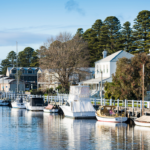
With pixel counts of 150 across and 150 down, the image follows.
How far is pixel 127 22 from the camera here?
346ft

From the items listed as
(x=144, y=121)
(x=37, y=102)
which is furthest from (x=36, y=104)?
(x=144, y=121)

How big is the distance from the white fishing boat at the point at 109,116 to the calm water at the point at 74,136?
96cm

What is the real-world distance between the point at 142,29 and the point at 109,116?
6335 centimetres

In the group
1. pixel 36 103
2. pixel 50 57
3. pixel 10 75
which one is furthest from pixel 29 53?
pixel 36 103

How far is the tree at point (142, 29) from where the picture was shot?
97.1m

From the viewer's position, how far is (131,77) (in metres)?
48.7

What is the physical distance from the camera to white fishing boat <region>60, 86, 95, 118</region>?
46.0 metres

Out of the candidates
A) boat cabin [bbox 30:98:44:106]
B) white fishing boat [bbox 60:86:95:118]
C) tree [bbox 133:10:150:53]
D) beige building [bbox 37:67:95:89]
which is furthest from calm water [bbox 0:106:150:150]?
tree [bbox 133:10:150:53]

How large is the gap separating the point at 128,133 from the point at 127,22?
76.7 meters

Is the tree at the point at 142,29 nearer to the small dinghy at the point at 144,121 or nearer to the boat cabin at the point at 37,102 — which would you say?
the boat cabin at the point at 37,102

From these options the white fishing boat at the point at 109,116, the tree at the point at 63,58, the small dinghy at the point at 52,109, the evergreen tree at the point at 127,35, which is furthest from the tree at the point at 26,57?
the white fishing boat at the point at 109,116

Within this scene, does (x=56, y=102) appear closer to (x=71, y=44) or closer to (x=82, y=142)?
(x=71, y=44)

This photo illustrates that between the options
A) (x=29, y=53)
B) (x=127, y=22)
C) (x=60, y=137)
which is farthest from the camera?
(x=29, y=53)

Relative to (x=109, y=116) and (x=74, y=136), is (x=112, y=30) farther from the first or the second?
(x=74, y=136)
